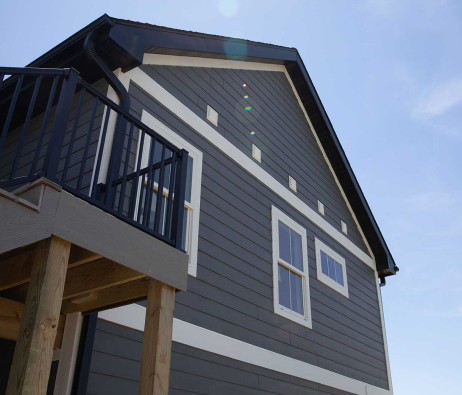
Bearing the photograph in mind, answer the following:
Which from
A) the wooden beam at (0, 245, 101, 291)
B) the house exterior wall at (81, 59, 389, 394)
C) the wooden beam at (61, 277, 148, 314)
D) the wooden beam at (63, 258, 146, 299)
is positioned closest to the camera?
the wooden beam at (0, 245, 101, 291)

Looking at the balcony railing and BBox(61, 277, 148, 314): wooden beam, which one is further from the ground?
the balcony railing

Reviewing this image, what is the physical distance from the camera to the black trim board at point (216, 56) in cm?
517

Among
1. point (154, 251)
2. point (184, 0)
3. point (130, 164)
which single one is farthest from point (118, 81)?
point (184, 0)

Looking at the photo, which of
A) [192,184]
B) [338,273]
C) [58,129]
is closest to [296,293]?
[338,273]

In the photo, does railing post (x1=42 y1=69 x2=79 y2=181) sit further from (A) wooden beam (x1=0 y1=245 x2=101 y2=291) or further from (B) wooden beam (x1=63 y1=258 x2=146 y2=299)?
(B) wooden beam (x1=63 y1=258 x2=146 y2=299)

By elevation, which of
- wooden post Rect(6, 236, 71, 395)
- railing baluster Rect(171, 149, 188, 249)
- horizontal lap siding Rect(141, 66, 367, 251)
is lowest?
wooden post Rect(6, 236, 71, 395)

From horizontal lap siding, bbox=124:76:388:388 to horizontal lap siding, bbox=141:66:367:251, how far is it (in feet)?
1.72

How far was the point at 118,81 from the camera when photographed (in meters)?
5.23

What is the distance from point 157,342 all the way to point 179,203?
115cm

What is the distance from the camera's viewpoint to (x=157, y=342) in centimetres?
330

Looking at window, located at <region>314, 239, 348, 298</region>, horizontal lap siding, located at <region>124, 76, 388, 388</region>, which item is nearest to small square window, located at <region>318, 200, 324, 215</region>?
horizontal lap siding, located at <region>124, 76, 388, 388</region>

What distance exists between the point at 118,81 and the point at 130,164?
2.86 feet

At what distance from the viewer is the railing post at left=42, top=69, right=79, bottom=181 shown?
3014 millimetres

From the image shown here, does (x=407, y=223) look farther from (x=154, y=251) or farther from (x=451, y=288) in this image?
(x=154, y=251)
